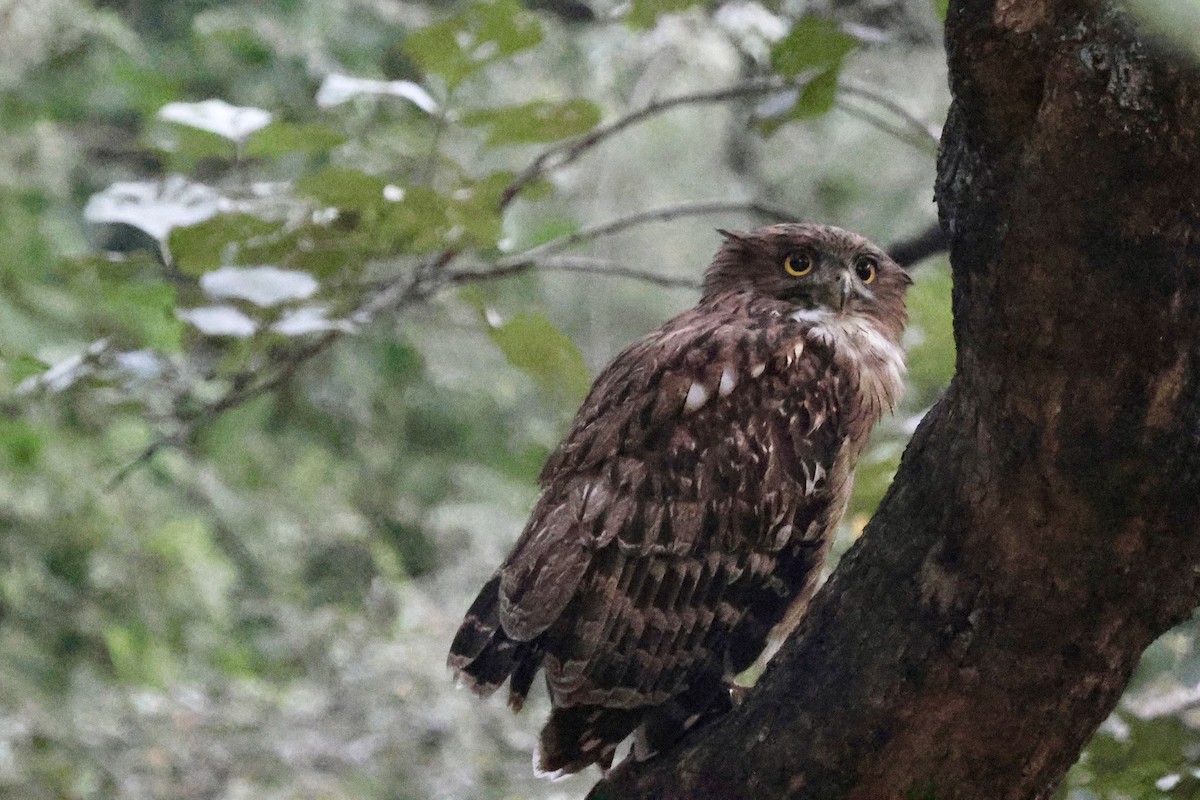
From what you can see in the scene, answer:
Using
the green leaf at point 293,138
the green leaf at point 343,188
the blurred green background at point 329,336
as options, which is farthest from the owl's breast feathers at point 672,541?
the green leaf at point 293,138

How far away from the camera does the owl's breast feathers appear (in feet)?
6.85

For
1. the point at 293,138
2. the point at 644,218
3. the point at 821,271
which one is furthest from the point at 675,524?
the point at 644,218

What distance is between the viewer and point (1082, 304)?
4.28 ft

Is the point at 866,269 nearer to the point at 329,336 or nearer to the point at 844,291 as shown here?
the point at 844,291

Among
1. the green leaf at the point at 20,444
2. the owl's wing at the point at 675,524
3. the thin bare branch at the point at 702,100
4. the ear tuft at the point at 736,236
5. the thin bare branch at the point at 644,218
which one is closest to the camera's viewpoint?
the owl's wing at the point at 675,524

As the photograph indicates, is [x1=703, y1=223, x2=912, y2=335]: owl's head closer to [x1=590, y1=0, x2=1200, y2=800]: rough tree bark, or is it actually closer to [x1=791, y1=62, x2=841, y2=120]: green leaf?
[x1=791, y1=62, x2=841, y2=120]: green leaf

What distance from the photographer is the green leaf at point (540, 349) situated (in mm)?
2443

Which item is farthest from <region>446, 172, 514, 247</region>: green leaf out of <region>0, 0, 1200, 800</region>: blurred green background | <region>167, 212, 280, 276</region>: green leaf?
<region>167, 212, 280, 276</region>: green leaf

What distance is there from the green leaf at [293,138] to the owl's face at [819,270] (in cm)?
75

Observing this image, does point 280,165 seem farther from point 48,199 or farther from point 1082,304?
point 1082,304

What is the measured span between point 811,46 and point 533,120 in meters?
0.55

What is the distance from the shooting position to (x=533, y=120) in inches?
93.3

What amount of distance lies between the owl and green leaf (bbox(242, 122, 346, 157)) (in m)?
0.65

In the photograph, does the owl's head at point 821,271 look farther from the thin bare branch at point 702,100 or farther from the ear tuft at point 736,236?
the thin bare branch at point 702,100
